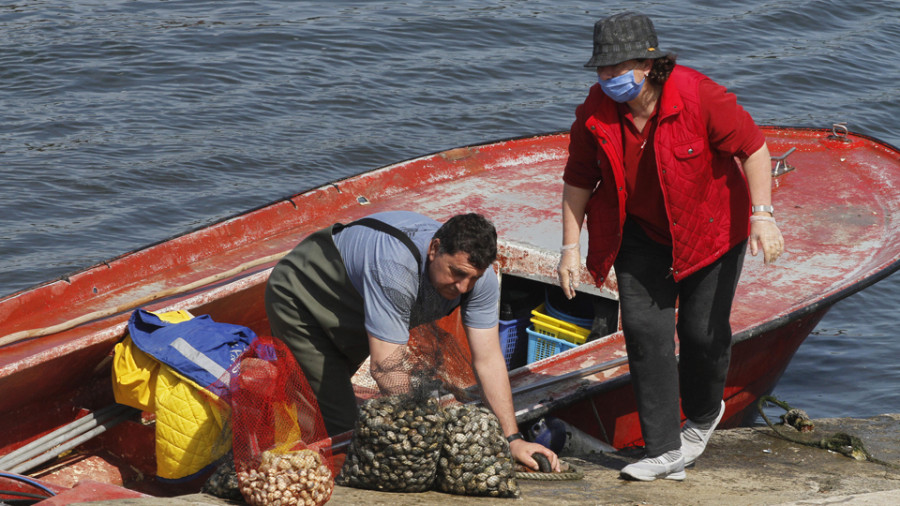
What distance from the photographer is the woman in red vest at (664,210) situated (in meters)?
3.42

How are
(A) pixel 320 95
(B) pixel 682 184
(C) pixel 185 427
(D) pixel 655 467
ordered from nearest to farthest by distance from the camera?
(B) pixel 682 184
(D) pixel 655 467
(C) pixel 185 427
(A) pixel 320 95

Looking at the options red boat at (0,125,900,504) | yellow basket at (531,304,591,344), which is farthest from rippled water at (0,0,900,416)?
yellow basket at (531,304,591,344)

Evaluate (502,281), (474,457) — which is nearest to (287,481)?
(474,457)

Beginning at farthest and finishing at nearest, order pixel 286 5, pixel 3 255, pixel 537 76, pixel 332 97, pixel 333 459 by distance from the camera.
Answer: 1. pixel 286 5
2. pixel 537 76
3. pixel 332 97
4. pixel 3 255
5. pixel 333 459

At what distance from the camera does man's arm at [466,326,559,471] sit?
3676mm

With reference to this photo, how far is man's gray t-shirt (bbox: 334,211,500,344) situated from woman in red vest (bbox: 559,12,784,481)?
0.35 meters

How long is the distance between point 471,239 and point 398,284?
336mm

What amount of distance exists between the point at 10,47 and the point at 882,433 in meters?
11.1

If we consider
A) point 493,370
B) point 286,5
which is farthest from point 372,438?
point 286,5

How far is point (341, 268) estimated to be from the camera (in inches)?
146

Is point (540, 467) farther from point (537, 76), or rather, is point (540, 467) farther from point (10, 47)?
point (10, 47)

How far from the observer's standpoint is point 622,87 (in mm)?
3387

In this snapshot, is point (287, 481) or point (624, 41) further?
point (624, 41)

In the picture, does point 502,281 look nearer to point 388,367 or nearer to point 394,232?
point 394,232
